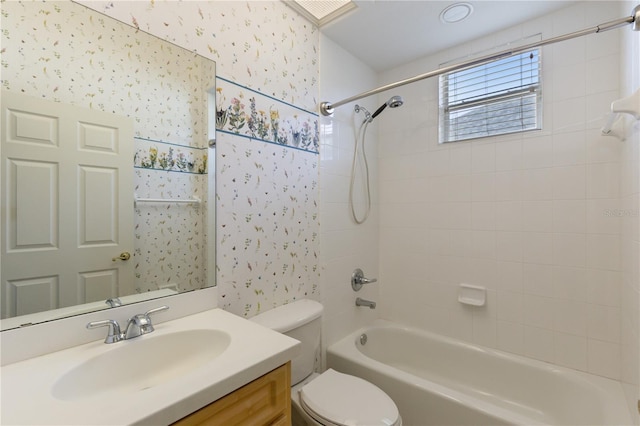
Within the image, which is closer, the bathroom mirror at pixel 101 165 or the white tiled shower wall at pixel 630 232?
the bathroom mirror at pixel 101 165

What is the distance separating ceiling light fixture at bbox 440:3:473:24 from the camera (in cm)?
159

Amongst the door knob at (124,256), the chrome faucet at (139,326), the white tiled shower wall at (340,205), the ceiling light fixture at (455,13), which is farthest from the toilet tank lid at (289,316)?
the ceiling light fixture at (455,13)

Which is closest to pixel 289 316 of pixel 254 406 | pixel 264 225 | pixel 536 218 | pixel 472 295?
pixel 264 225

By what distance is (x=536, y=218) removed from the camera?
67.4 inches

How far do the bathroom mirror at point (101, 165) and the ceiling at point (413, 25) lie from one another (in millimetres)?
1004

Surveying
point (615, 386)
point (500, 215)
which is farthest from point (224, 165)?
point (615, 386)

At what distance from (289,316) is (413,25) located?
187cm

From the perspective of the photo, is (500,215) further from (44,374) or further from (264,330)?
(44,374)

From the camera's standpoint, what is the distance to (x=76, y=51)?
3.04 feet

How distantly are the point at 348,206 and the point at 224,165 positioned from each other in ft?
Answer: 3.24

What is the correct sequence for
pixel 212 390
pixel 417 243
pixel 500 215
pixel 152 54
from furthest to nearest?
pixel 417 243, pixel 500 215, pixel 152 54, pixel 212 390

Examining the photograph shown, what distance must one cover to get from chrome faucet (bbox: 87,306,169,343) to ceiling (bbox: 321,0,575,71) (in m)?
1.84

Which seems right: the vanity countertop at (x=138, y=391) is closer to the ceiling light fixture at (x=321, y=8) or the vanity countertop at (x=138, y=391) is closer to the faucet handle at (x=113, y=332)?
the faucet handle at (x=113, y=332)

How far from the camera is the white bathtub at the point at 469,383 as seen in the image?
1338mm
